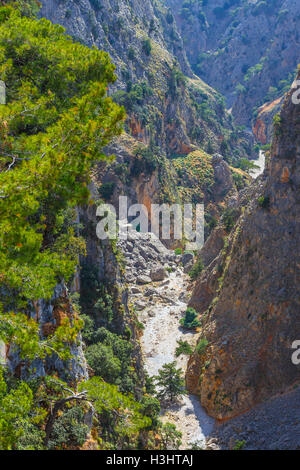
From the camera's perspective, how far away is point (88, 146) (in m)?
12.3

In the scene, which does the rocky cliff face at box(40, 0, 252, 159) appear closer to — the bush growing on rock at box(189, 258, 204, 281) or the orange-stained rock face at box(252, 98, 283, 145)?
the orange-stained rock face at box(252, 98, 283, 145)

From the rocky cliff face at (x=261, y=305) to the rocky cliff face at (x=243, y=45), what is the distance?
99.8 meters

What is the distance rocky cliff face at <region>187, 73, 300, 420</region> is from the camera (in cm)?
2639

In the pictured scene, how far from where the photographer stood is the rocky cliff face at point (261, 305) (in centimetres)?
2639

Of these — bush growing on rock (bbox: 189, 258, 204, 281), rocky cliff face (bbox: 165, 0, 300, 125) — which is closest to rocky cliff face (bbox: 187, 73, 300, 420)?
bush growing on rock (bbox: 189, 258, 204, 281)

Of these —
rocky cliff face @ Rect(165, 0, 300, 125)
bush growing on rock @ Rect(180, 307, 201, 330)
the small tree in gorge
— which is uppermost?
rocky cliff face @ Rect(165, 0, 300, 125)

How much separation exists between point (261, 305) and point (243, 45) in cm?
13499

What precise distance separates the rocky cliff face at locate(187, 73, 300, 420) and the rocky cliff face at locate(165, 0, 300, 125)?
328 feet

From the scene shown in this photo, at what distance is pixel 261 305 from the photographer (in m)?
28.0

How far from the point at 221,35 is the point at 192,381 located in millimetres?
154649

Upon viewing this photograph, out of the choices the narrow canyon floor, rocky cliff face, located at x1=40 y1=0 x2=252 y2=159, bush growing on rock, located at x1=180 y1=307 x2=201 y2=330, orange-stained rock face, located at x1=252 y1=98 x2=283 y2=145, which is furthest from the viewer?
orange-stained rock face, located at x1=252 y1=98 x2=283 y2=145

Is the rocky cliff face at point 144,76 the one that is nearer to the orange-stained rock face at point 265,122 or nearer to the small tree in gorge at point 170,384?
the orange-stained rock face at point 265,122

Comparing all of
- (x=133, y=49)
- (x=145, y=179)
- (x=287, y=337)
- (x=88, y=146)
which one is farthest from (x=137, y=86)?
(x=88, y=146)
